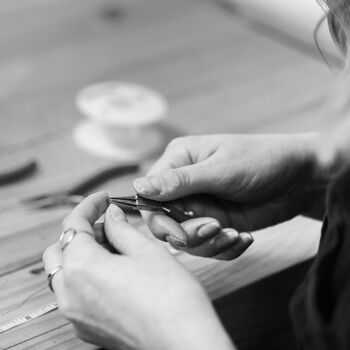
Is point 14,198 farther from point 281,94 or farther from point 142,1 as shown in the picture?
point 142,1

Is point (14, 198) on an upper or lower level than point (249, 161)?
lower

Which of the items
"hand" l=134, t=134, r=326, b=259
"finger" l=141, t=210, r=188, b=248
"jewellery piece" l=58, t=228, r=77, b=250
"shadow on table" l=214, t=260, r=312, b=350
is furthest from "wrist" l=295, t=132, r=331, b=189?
"jewellery piece" l=58, t=228, r=77, b=250

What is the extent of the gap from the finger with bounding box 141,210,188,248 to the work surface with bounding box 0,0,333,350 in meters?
0.08


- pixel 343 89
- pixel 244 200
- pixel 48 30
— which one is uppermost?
pixel 343 89

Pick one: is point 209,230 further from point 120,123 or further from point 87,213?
point 120,123

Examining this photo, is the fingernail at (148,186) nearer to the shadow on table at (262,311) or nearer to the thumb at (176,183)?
the thumb at (176,183)

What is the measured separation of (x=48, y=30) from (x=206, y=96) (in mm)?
354

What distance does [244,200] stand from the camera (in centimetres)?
83

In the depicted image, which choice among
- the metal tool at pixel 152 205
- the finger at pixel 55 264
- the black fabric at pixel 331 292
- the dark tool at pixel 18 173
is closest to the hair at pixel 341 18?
the black fabric at pixel 331 292

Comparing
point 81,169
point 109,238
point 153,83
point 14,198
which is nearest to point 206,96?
point 153,83

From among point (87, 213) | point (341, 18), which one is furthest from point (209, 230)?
point (341, 18)

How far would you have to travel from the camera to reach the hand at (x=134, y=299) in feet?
1.93

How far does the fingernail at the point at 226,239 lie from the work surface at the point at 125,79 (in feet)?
0.16

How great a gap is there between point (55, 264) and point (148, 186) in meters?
0.12
